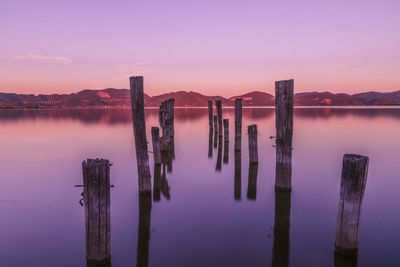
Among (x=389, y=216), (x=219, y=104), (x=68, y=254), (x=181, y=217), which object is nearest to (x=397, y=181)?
(x=389, y=216)

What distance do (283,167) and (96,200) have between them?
526 cm

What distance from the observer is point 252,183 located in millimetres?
9430

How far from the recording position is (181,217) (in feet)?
21.8

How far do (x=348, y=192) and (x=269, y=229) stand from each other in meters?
2.35

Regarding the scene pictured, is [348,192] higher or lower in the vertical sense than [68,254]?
higher

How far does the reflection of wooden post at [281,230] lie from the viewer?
481 cm

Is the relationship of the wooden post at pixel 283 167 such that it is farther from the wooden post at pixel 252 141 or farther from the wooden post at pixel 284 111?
the wooden post at pixel 252 141

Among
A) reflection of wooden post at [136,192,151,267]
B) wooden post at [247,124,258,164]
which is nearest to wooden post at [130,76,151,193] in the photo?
reflection of wooden post at [136,192,151,267]

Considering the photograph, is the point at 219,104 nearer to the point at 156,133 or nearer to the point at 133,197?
the point at 156,133

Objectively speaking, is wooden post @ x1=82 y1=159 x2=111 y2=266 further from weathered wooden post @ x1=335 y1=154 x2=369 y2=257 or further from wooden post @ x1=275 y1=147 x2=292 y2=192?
wooden post @ x1=275 y1=147 x2=292 y2=192

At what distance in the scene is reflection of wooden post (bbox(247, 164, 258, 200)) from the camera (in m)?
8.25

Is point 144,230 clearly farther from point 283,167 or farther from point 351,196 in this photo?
point 351,196

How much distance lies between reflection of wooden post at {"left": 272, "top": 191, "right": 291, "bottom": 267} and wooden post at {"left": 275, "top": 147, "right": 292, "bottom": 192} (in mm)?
226

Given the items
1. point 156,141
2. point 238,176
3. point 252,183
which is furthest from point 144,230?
point 238,176
